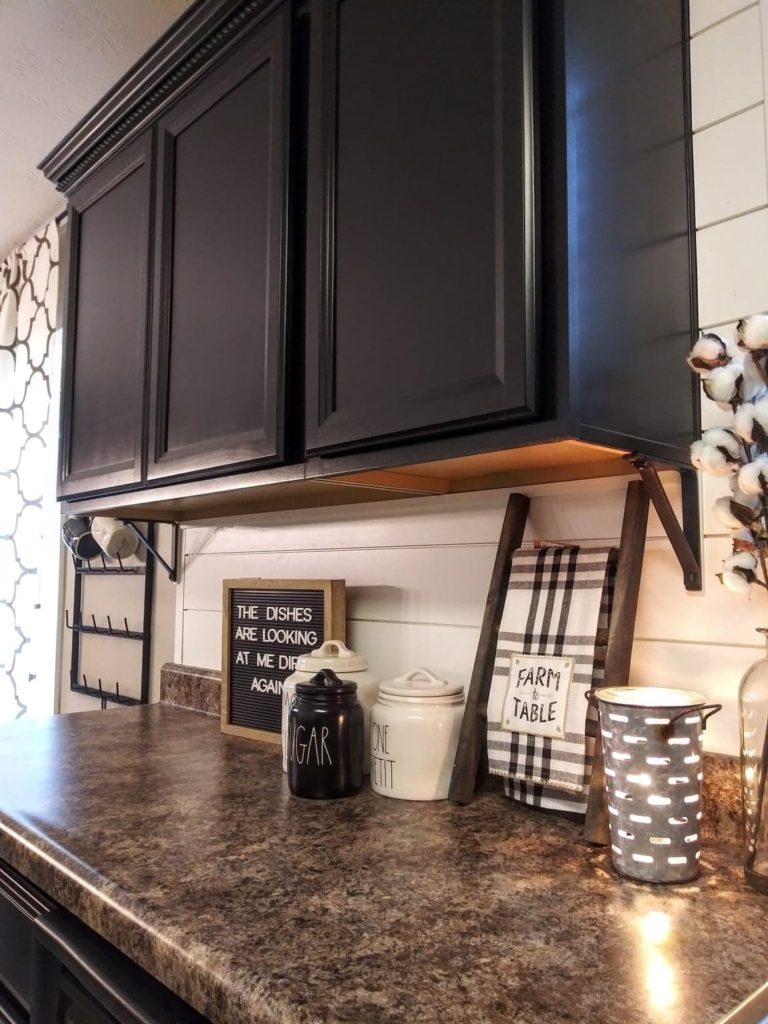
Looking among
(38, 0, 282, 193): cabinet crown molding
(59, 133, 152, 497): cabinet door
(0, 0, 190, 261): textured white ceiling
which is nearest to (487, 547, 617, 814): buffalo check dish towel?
(59, 133, 152, 497): cabinet door

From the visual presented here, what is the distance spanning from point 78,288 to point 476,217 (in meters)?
1.26

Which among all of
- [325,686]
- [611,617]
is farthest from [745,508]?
[325,686]

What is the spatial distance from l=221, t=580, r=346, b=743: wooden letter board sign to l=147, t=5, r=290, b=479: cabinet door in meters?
0.32

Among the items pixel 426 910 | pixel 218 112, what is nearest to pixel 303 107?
pixel 218 112

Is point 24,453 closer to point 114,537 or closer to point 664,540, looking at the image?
point 114,537

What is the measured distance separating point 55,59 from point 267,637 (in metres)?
1.71

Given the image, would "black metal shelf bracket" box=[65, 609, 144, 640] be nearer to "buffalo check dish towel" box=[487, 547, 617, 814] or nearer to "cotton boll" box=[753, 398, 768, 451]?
"buffalo check dish towel" box=[487, 547, 617, 814]

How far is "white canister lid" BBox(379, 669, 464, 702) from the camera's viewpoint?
112cm

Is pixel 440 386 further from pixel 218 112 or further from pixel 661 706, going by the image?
pixel 218 112

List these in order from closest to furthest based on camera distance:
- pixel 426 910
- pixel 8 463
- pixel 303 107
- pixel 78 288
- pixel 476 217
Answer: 1. pixel 426 910
2. pixel 476 217
3. pixel 303 107
4. pixel 78 288
5. pixel 8 463

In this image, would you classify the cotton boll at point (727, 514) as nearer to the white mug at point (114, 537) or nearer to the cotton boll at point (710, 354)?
the cotton boll at point (710, 354)

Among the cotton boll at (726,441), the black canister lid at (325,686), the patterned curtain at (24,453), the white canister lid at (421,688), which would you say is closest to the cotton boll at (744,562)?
the cotton boll at (726,441)

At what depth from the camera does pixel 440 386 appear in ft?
3.04

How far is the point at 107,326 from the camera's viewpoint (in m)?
1.67
